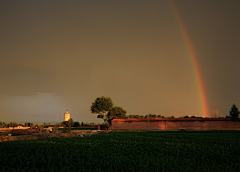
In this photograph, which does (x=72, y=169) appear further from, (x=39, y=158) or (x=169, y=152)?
(x=169, y=152)

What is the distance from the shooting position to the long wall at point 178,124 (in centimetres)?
5494

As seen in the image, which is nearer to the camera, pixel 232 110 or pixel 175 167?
pixel 175 167

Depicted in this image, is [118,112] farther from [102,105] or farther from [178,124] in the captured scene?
[178,124]

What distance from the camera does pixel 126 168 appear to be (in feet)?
25.6

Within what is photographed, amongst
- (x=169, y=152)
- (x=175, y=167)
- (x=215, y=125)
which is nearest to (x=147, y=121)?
(x=215, y=125)

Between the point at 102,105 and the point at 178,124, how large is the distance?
36025mm

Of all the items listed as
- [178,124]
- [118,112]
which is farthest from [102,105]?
[178,124]

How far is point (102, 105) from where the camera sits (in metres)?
83.7

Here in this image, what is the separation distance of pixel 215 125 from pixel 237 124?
623cm

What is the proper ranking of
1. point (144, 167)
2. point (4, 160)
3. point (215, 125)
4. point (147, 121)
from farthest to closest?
point (147, 121)
point (215, 125)
point (4, 160)
point (144, 167)

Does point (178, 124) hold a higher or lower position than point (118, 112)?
lower

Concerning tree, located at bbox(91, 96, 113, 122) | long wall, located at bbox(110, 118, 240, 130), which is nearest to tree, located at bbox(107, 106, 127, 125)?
tree, located at bbox(91, 96, 113, 122)

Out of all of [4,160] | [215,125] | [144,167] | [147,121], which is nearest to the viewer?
[144,167]

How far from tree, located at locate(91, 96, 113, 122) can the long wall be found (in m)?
23.2
